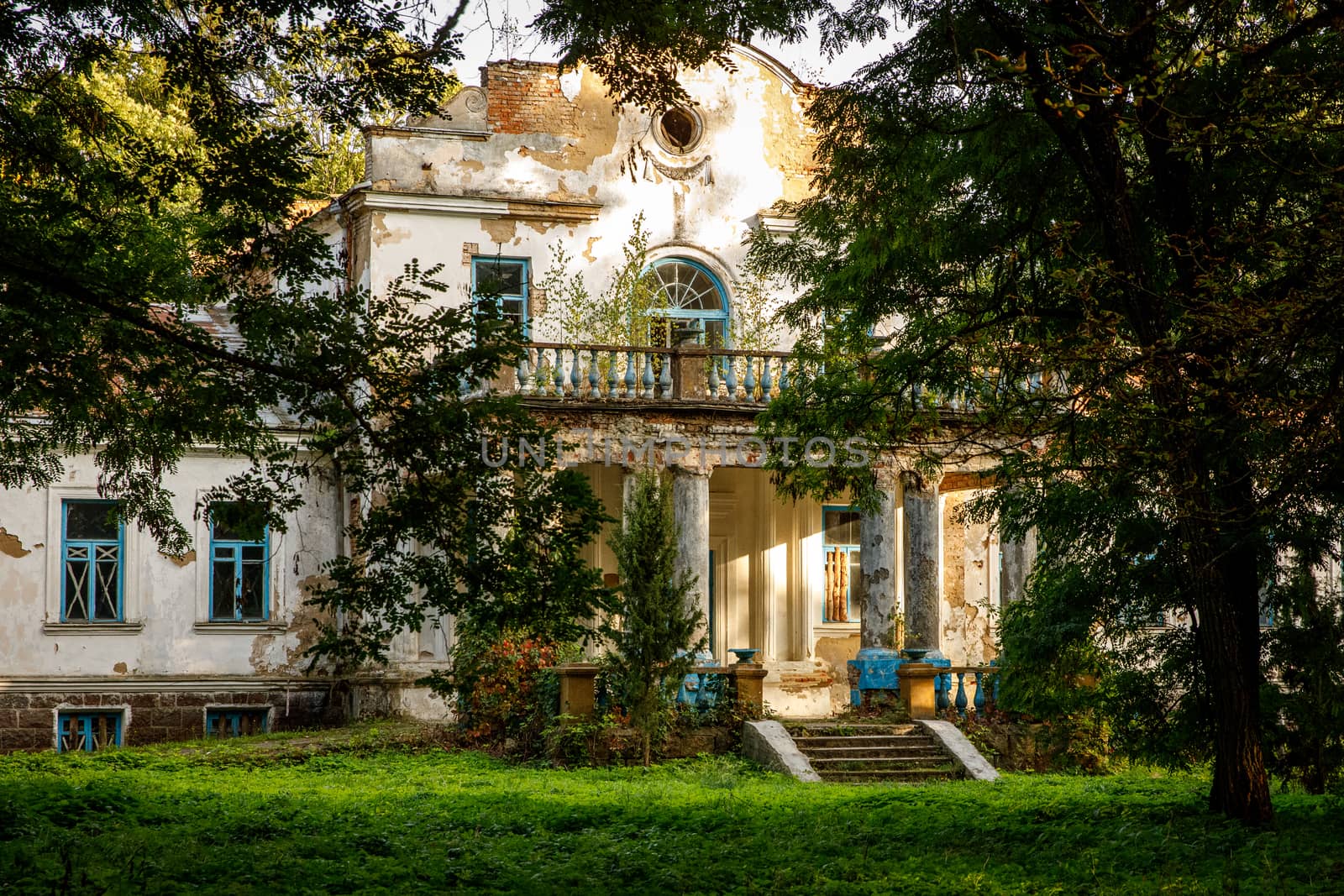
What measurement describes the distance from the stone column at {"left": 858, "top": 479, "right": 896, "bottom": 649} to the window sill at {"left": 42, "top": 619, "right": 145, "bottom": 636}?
35.4ft

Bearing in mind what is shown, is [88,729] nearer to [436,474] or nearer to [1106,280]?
[436,474]

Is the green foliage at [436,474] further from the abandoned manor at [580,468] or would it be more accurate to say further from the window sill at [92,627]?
the window sill at [92,627]

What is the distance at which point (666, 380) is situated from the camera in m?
21.2

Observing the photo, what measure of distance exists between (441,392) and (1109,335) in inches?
166

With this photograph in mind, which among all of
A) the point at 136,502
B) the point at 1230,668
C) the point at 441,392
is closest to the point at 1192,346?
the point at 1230,668

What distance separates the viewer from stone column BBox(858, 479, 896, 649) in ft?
68.0

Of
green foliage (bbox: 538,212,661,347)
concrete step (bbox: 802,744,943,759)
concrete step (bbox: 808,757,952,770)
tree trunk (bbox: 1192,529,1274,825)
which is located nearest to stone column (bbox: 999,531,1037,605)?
concrete step (bbox: 802,744,943,759)

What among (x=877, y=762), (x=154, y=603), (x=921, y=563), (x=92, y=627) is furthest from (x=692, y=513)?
(x=92, y=627)

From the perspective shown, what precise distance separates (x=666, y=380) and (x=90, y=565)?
30.0 ft

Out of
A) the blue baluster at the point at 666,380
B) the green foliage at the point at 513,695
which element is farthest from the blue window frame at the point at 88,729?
the blue baluster at the point at 666,380

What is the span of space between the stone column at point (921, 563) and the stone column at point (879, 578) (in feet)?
0.83

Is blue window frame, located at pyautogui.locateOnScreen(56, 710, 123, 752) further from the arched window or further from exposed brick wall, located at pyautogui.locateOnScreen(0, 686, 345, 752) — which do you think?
the arched window

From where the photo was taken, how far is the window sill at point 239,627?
22.9 metres

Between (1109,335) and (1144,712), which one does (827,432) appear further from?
(1109,335)
